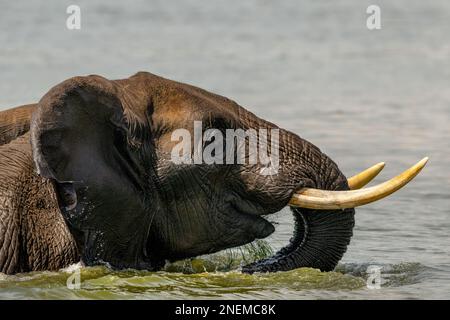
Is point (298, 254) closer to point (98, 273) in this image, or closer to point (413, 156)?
point (98, 273)

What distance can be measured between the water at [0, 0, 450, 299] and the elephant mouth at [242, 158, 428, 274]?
1950 millimetres

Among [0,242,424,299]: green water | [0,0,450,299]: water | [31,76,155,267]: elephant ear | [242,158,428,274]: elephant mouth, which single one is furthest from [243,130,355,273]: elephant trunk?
[0,0,450,299]: water

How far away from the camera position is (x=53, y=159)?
1107cm

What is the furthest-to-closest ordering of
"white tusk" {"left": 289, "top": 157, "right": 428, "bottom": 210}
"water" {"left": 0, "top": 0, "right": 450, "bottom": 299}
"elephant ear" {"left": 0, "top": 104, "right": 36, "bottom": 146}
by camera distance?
"water" {"left": 0, "top": 0, "right": 450, "bottom": 299}
"elephant ear" {"left": 0, "top": 104, "right": 36, "bottom": 146}
"white tusk" {"left": 289, "top": 157, "right": 428, "bottom": 210}

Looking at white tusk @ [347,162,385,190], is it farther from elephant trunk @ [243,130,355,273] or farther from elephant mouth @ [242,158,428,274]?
elephant trunk @ [243,130,355,273]

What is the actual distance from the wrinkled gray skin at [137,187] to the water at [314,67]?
237cm

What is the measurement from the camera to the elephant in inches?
448

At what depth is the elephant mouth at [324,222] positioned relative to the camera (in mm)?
11922

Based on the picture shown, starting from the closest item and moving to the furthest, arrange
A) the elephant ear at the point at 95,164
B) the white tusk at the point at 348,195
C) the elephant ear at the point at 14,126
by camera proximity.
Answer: the elephant ear at the point at 95,164
the white tusk at the point at 348,195
the elephant ear at the point at 14,126

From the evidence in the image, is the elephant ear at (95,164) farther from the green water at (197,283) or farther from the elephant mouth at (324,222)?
the elephant mouth at (324,222)

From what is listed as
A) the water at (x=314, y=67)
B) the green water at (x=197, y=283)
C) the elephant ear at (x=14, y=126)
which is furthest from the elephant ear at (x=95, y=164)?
the water at (x=314, y=67)

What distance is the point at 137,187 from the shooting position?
38.6 ft

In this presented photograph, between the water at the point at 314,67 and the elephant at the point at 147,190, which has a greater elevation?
the water at the point at 314,67

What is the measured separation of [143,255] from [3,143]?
144cm
